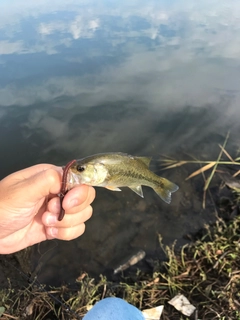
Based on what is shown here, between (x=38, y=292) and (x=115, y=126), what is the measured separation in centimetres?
466

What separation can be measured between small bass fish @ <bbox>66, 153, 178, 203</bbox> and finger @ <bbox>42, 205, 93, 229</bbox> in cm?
46

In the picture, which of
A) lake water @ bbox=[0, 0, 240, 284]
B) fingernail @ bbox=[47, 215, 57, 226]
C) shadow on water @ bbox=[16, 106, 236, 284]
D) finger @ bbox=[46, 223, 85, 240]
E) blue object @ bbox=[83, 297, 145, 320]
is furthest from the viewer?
lake water @ bbox=[0, 0, 240, 284]

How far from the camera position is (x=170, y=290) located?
147 inches

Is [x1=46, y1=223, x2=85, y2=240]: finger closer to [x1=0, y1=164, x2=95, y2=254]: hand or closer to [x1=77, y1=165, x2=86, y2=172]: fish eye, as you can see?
[x1=0, y1=164, x2=95, y2=254]: hand

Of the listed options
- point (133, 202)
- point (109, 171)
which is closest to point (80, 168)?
point (109, 171)

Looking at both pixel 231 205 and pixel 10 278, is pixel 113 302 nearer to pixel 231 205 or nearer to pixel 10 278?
pixel 10 278

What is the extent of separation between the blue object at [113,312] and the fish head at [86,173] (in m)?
0.99

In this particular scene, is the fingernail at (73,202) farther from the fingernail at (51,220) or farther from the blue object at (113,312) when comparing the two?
the blue object at (113,312)

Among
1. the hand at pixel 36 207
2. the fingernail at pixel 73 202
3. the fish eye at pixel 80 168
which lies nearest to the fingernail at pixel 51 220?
the hand at pixel 36 207

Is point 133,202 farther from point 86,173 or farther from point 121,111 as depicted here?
A: point 86,173

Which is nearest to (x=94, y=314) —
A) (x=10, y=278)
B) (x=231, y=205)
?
(x=10, y=278)

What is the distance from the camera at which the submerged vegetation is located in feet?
11.2

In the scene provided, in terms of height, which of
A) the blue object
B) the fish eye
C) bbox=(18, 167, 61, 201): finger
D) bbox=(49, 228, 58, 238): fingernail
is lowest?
the blue object

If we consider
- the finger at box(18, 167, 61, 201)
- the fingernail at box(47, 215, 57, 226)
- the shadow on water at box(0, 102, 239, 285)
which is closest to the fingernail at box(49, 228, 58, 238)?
the fingernail at box(47, 215, 57, 226)
